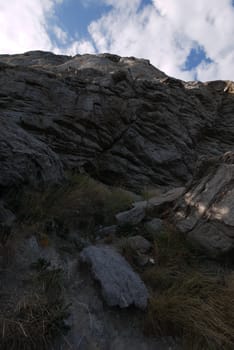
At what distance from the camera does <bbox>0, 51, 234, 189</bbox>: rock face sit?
8977mm

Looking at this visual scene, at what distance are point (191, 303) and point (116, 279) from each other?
2.90 ft

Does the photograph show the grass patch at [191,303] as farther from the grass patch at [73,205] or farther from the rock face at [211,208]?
the grass patch at [73,205]

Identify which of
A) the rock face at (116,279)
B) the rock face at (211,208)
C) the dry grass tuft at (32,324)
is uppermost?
the rock face at (211,208)

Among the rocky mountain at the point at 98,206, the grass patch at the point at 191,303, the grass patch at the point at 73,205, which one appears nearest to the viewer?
the grass patch at the point at 191,303

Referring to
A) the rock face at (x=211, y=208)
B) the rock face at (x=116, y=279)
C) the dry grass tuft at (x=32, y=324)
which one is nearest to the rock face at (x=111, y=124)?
the rock face at (x=116, y=279)

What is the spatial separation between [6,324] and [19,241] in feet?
4.33

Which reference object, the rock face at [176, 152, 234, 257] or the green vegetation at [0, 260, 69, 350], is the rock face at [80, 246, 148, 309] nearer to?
the green vegetation at [0, 260, 69, 350]

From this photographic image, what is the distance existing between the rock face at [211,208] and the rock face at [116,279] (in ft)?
4.65

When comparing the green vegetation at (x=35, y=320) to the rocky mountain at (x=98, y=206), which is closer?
the green vegetation at (x=35, y=320)

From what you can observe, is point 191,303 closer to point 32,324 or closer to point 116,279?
point 116,279

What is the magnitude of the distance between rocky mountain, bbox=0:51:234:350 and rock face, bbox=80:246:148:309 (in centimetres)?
1

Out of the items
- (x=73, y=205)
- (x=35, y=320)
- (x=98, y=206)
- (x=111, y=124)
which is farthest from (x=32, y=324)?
(x=111, y=124)

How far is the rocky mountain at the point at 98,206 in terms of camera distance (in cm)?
309

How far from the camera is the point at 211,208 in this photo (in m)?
4.66
